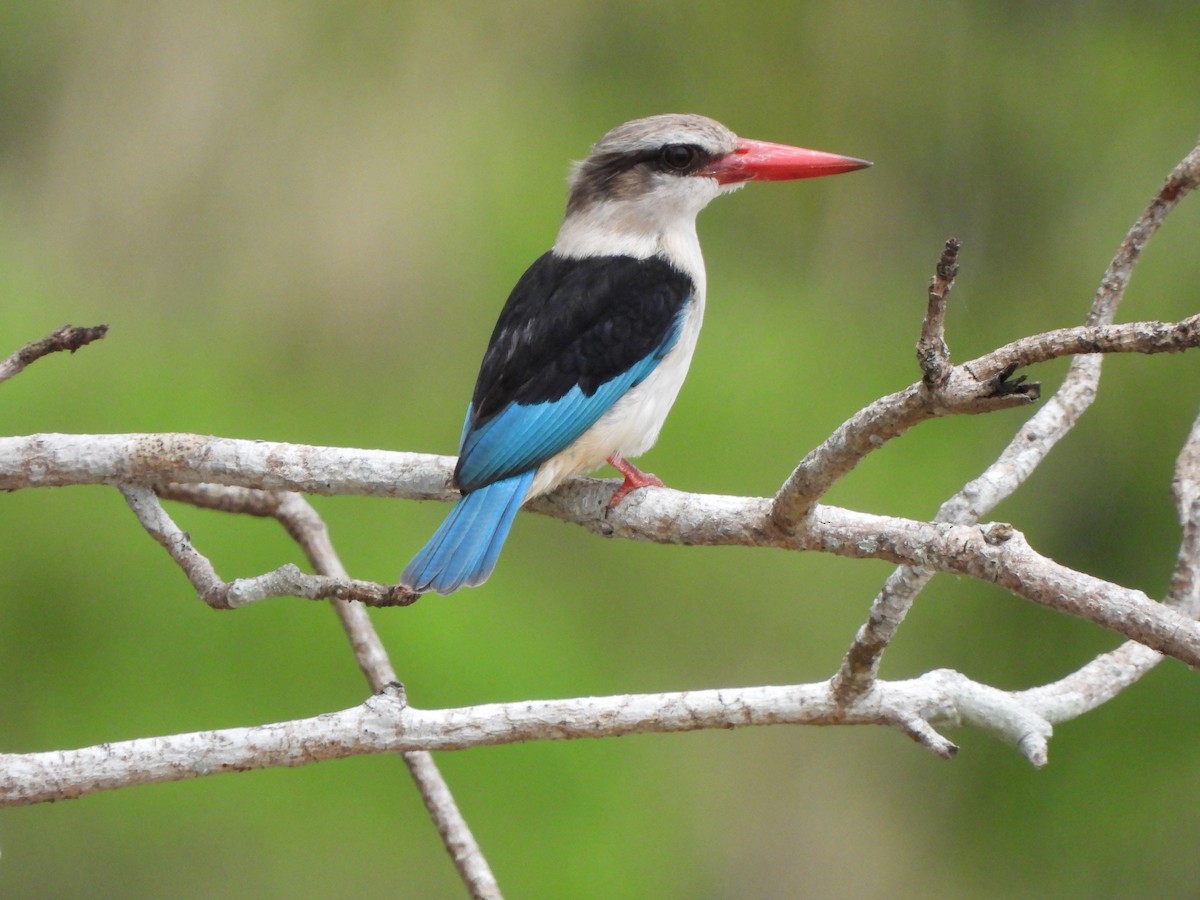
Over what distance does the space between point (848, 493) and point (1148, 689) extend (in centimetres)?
97

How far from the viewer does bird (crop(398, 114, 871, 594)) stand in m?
2.27

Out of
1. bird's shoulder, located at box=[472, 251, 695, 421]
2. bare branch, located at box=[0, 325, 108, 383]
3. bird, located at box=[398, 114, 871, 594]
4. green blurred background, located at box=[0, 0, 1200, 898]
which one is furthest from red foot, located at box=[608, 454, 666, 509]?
green blurred background, located at box=[0, 0, 1200, 898]

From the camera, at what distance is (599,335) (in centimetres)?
246

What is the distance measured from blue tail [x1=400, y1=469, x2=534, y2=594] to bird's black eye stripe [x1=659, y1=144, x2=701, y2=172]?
29.4 inches

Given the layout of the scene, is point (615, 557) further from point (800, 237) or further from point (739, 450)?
point (800, 237)

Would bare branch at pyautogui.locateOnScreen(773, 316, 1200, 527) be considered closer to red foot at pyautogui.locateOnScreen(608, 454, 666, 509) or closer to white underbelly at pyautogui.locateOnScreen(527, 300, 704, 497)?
red foot at pyautogui.locateOnScreen(608, 454, 666, 509)

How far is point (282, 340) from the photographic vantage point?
4.23 m

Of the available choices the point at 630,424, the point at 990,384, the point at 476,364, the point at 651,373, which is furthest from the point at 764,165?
the point at 476,364

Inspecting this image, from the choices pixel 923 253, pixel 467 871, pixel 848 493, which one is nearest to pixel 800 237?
pixel 923 253

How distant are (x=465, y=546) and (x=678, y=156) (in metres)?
0.86

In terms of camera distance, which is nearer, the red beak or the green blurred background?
the red beak

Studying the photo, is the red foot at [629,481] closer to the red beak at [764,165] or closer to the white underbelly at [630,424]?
the white underbelly at [630,424]

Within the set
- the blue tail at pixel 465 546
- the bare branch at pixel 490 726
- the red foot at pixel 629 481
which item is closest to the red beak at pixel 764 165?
the red foot at pixel 629 481

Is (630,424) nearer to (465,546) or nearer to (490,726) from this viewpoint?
(465,546)
